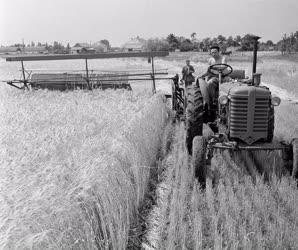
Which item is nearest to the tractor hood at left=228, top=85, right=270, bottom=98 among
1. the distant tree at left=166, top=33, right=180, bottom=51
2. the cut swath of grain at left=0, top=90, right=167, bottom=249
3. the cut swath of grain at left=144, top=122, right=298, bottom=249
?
the cut swath of grain at left=144, top=122, right=298, bottom=249

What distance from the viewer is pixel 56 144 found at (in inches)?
194

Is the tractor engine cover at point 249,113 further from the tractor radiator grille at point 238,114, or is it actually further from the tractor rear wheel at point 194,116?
the tractor rear wheel at point 194,116

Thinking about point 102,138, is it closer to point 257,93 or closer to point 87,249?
point 257,93

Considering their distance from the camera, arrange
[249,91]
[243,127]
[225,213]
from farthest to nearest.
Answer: [243,127] < [249,91] < [225,213]

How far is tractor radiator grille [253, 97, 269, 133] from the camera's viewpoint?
518 centimetres

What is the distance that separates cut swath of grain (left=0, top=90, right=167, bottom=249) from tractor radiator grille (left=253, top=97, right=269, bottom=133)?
5.44ft

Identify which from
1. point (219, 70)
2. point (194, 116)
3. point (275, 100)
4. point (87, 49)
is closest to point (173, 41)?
point (87, 49)

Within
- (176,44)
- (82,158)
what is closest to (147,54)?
(82,158)

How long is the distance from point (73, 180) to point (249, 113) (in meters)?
2.81

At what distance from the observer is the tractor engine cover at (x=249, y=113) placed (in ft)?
16.9

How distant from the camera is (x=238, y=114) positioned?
5215mm

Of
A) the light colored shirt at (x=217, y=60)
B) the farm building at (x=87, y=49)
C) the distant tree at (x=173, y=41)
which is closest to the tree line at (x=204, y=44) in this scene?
the distant tree at (x=173, y=41)

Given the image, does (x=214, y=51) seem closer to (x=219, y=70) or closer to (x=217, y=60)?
(x=217, y=60)

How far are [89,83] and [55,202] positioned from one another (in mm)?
11933
